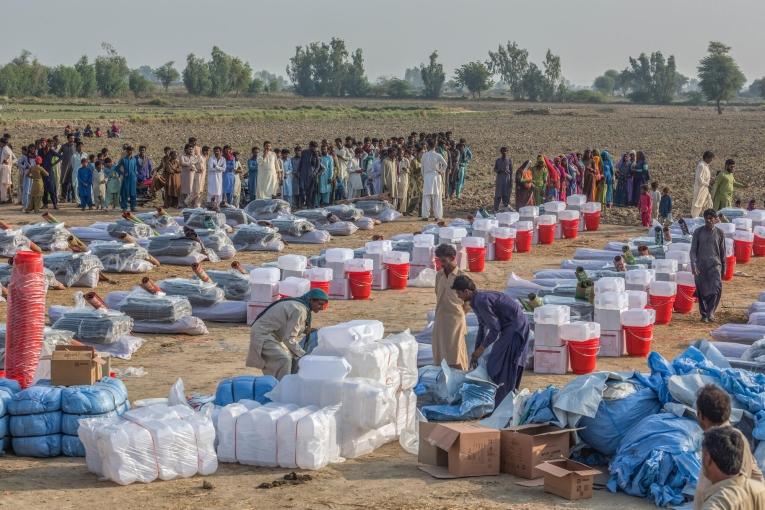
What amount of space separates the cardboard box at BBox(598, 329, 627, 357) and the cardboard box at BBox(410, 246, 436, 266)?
12.5 ft

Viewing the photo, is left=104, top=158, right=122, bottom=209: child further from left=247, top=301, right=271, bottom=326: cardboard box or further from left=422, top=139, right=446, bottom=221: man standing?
left=247, top=301, right=271, bottom=326: cardboard box

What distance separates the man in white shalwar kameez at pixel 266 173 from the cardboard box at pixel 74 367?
1250 centimetres

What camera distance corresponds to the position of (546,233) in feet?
58.3

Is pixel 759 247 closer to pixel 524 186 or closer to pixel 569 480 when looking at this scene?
pixel 524 186

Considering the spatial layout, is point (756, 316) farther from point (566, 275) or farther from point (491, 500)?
point (491, 500)

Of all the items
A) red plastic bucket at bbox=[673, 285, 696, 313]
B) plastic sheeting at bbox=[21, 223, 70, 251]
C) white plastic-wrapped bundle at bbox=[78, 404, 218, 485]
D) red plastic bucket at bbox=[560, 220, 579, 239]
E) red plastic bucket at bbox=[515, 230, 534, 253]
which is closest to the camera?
white plastic-wrapped bundle at bbox=[78, 404, 218, 485]

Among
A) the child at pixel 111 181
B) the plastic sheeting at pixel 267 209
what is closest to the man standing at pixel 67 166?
the child at pixel 111 181

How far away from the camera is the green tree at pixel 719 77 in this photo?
9431cm

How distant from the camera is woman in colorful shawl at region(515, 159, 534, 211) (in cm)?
2012

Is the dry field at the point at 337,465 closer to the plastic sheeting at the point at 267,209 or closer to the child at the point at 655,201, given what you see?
the child at the point at 655,201

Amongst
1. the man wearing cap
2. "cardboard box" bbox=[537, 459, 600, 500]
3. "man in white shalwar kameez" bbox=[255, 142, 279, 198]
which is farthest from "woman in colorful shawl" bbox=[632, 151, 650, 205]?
"cardboard box" bbox=[537, 459, 600, 500]

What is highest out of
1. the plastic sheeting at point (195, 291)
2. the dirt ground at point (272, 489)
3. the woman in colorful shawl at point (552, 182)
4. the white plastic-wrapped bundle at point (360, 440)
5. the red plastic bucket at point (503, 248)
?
the woman in colorful shawl at point (552, 182)

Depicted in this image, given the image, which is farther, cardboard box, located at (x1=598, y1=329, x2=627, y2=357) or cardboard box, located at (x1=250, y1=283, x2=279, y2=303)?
cardboard box, located at (x1=250, y1=283, x2=279, y2=303)

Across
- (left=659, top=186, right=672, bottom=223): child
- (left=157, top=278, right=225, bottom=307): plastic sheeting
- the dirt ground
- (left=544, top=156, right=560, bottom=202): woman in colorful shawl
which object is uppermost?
(left=544, top=156, right=560, bottom=202): woman in colorful shawl
